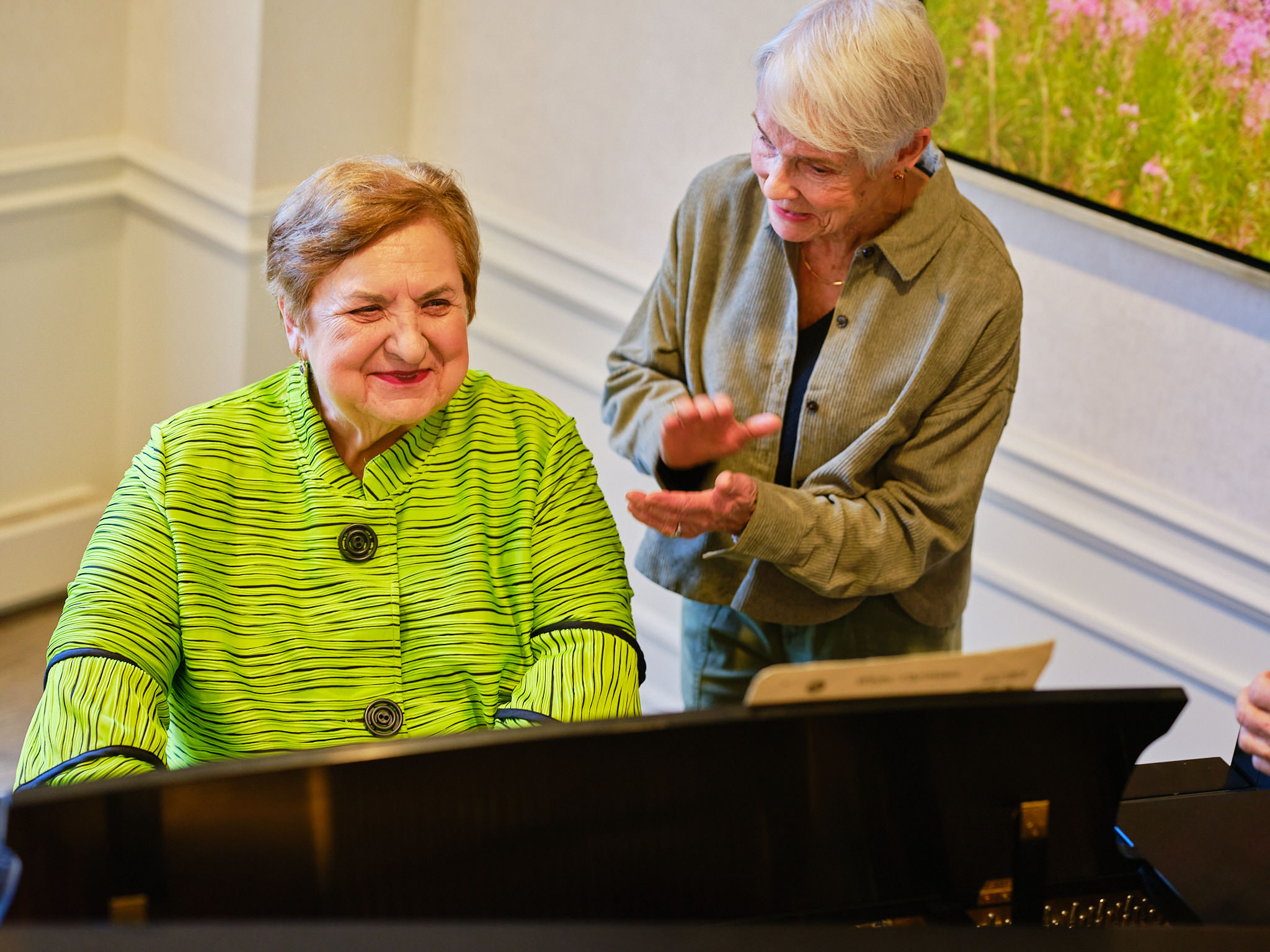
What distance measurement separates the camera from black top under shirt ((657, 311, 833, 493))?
185cm

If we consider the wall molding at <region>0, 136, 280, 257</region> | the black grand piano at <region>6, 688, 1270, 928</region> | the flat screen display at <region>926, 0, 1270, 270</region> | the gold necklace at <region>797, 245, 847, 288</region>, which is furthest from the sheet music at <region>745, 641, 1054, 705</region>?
the wall molding at <region>0, 136, 280, 257</region>

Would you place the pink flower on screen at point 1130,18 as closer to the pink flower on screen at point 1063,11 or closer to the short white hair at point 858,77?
the pink flower on screen at point 1063,11

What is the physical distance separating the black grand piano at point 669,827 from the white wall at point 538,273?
3.80 ft

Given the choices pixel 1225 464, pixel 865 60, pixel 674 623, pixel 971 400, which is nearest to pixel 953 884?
pixel 971 400

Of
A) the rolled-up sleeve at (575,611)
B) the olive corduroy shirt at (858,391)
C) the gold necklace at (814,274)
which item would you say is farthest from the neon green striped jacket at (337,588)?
the gold necklace at (814,274)

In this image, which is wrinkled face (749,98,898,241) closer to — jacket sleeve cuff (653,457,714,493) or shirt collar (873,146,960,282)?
shirt collar (873,146,960,282)

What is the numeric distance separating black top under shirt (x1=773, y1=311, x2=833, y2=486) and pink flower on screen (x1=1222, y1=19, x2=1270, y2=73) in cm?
83

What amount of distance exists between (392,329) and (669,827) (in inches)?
30.5

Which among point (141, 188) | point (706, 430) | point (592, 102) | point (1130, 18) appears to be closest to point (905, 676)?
point (706, 430)

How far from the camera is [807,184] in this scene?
169 centimetres

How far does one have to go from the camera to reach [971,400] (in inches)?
69.4

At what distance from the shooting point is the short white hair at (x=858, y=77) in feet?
5.23

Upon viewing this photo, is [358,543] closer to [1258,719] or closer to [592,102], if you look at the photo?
[1258,719]

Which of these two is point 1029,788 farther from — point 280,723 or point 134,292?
point 134,292
